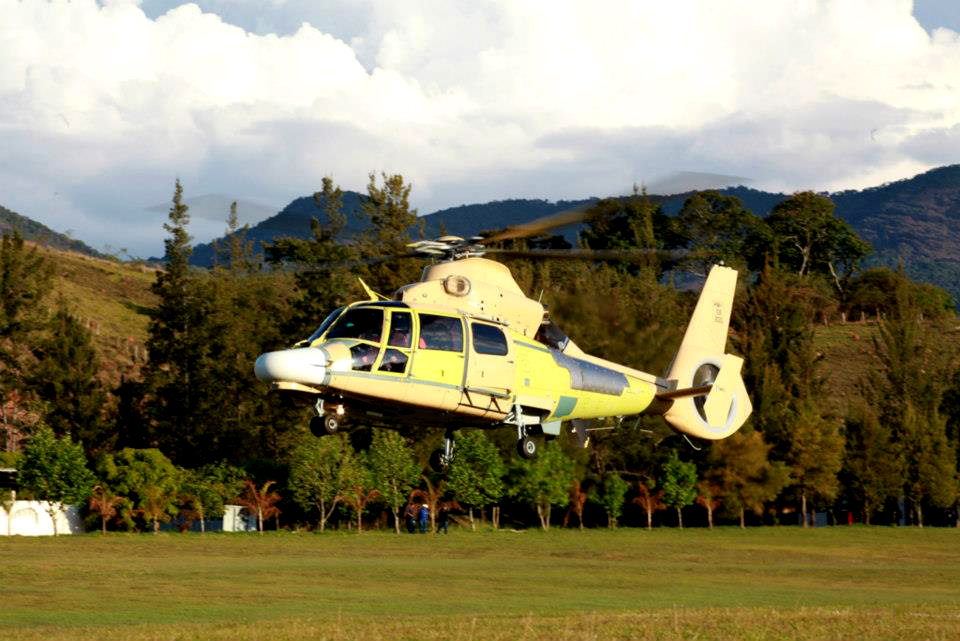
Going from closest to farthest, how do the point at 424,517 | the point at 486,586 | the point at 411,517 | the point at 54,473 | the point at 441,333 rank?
the point at 441,333 < the point at 486,586 < the point at 54,473 < the point at 424,517 < the point at 411,517

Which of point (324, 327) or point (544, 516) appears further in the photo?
point (544, 516)

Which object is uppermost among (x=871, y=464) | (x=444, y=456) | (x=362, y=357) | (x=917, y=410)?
(x=362, y=357)

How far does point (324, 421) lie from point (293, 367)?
1438mm

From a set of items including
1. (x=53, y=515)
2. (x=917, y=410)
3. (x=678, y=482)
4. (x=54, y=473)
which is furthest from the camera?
(x=917, y=410)

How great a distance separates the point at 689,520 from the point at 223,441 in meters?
23.6

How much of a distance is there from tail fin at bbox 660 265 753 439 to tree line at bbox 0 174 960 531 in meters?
26.7

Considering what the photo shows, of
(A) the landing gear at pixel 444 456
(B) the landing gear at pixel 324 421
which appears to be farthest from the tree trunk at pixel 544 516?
(B) the landing gear at pixel 324 421

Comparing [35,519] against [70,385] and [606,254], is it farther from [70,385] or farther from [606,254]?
[606,254]

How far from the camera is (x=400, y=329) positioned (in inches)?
920

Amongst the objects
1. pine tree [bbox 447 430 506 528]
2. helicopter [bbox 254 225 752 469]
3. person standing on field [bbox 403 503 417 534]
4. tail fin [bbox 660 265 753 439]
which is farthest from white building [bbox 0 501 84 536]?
tail fin [bbox 660 265 753 439]

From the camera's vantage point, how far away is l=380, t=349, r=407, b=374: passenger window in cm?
2306

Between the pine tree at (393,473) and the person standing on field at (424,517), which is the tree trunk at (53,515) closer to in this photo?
the pine tree at (393,473)

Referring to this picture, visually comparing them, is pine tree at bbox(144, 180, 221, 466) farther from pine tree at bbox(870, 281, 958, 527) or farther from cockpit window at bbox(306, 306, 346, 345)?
cockpit window at bbox(306, 306, 346, 345)

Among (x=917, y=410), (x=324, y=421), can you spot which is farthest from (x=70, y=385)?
(x=324, y=421)
